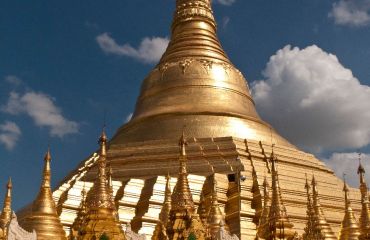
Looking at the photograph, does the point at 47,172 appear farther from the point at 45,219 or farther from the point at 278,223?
the point at 278,223

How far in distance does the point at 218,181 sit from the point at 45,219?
9.50m

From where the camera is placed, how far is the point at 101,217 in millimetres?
9992

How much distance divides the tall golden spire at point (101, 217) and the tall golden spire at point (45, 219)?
6.29 ft

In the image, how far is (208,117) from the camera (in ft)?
83.5

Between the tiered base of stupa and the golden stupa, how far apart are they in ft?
0.12

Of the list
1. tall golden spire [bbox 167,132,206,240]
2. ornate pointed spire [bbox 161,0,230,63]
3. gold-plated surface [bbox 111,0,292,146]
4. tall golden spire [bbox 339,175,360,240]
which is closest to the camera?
tall golden spire [bbox 167,132,206,240]

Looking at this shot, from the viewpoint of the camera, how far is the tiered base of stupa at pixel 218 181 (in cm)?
2003

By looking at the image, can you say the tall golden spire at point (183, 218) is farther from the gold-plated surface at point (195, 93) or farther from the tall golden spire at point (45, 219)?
the gold-plated surface at point (195, 93)

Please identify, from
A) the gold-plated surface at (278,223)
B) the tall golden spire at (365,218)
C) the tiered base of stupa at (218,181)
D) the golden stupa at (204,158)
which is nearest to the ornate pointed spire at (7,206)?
the golden stupa at (204,158)

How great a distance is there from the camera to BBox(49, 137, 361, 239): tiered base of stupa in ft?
65.7

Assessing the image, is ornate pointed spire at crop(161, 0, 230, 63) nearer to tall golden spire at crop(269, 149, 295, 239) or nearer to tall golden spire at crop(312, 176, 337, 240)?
tall golden spire at crop(312, 176, 337, 240)

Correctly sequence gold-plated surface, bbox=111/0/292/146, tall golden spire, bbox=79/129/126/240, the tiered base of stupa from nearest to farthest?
tall golden spire, bbox=79/129/126/240 → the tiered base of stupa → gold-plated surface, bbox=111/0/292/146

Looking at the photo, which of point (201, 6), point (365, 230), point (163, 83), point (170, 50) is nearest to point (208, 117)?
point (163, 83)

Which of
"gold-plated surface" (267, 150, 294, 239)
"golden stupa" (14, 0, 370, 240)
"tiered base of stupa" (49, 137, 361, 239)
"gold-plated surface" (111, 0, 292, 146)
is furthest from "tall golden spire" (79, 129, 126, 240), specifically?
"gold-plated surface" (111, 0, 292, 146)
